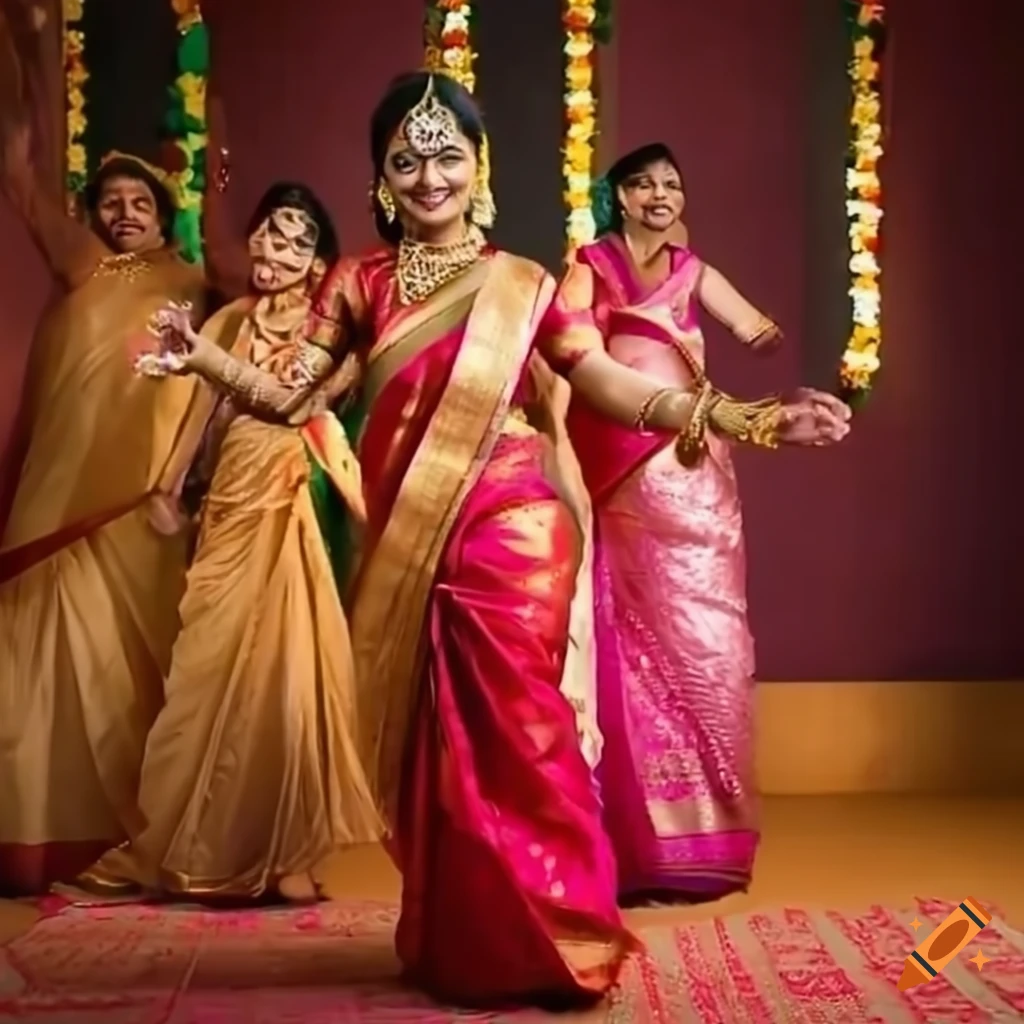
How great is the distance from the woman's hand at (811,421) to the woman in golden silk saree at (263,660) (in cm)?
74

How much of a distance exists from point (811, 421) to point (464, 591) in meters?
0.69

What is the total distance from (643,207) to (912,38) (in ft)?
2.69

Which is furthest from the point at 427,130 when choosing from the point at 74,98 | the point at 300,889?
the point at 300,889

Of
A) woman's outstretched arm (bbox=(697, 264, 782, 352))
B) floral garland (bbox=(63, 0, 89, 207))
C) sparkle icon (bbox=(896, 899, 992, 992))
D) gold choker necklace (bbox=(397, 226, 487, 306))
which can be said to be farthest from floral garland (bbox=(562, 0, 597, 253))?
sparkle icon (bbox=(896, 899, 992, 992))

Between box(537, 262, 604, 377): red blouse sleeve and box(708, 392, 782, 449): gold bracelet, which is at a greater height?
box(537, 262, 604, 377): red blouse sleeve

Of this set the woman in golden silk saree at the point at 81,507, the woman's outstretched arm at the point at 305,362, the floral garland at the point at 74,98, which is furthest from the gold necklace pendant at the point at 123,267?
the woman's outstretched arm at the point at 305,362

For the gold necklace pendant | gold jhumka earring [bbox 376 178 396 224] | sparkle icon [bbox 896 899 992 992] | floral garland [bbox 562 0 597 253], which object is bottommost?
Result: sparkle icon [bbox 896 899 992 992]

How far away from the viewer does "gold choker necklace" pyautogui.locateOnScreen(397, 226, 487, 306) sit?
2.21 metres

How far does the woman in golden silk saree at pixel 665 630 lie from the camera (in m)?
Result: 2.74

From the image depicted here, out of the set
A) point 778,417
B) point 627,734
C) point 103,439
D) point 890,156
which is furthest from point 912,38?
point 103,439

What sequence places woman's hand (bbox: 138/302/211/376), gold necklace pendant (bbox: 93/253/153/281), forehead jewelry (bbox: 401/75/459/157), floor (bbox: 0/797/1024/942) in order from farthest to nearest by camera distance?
gold necklace pendant (bbox: 93/253/153/281) → floor (bbox: 0/797/1024/942) → woman's hand (bbox: 138/302/211/376) → forehead jewelry (bbox: 401/75/459/157)

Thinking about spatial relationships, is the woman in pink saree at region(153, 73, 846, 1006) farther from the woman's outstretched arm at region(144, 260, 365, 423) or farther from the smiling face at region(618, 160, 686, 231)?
the smiling face at region(618, 160, 686, 231)

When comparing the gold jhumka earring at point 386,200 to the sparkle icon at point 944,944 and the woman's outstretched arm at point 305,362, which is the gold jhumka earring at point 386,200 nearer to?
the woman's outstretched arm at point 305,362

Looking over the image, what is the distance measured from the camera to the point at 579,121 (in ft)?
9.92
